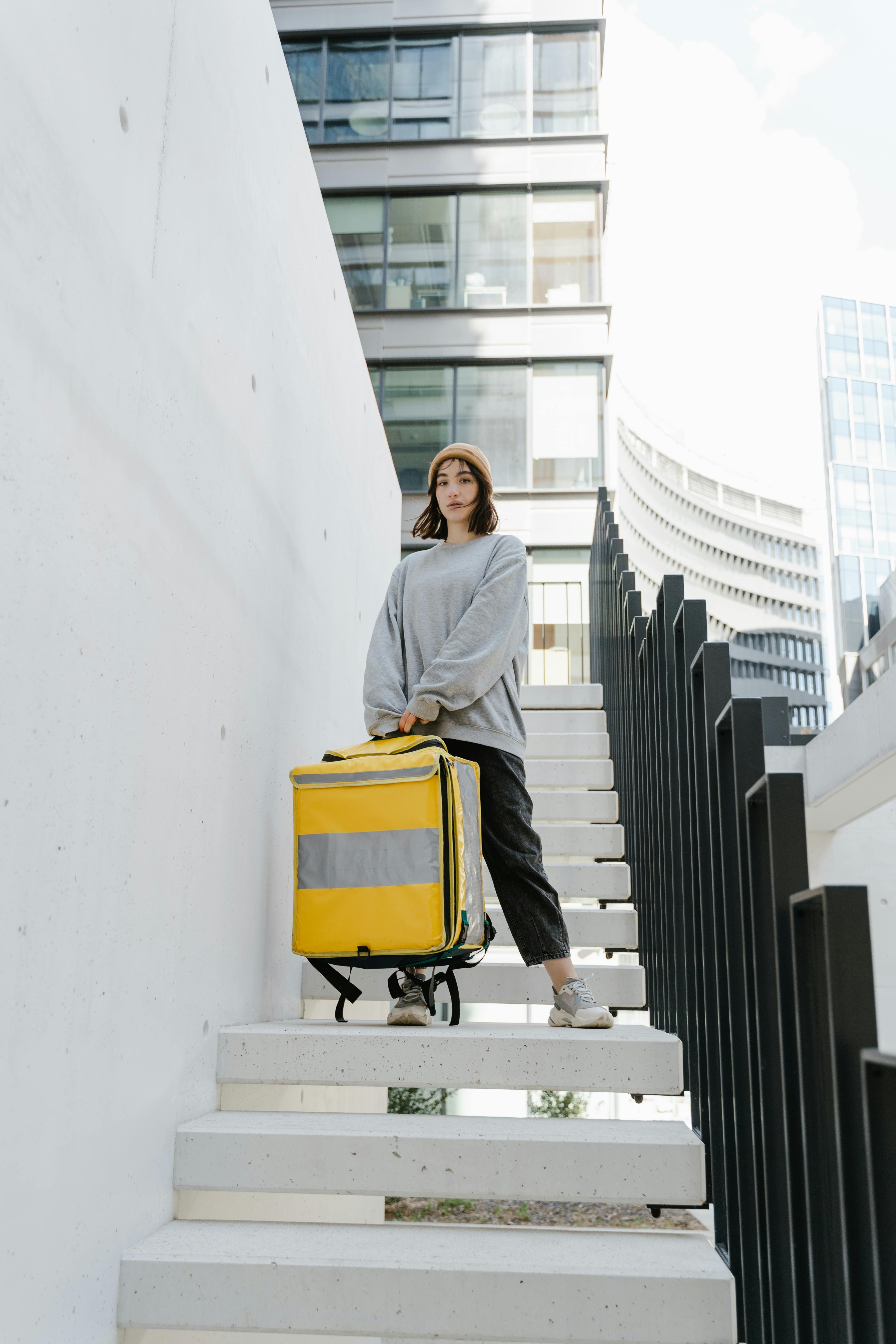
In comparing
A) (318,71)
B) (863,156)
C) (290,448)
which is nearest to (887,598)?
(863,156)

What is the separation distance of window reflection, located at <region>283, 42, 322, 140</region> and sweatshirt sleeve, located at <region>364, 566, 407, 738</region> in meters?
12.5

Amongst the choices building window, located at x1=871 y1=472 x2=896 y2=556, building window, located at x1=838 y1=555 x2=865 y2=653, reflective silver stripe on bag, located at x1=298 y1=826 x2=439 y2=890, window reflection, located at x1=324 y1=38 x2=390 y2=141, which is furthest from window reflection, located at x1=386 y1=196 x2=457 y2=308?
building window, located at x1=871 y1=472 x2=896 y2=556

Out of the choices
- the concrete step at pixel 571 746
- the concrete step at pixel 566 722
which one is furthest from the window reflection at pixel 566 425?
the concrete step at pixel 571 746

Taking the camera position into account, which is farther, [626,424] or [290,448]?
[626,424]

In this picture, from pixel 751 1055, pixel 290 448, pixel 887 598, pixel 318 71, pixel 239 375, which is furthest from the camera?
pixel 887 598

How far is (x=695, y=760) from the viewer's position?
7.42 ft

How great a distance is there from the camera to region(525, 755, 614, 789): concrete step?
4.28 metres

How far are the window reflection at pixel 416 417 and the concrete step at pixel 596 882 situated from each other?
28.3 feet

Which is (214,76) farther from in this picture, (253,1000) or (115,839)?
(253,1000)

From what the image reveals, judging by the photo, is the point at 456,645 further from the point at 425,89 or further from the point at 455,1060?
the point at 425,89

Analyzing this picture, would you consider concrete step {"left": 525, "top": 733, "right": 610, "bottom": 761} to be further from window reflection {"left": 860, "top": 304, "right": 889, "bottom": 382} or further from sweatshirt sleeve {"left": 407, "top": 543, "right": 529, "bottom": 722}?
window reflection {"left": 860, "top": 304, "right": 889, "bottom": 382}

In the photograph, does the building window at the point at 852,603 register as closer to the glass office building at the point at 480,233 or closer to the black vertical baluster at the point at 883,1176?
the glass office building at the point at 480,233

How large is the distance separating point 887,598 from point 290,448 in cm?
4707

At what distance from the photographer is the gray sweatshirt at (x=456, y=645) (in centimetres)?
272
